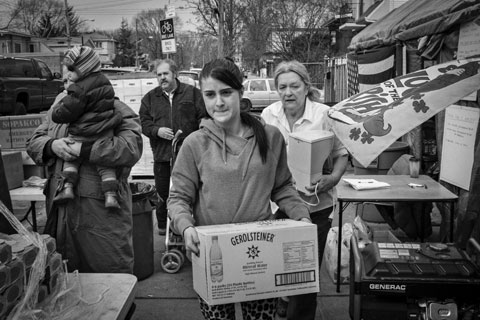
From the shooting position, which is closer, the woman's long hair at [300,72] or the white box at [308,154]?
the white box at [308,154]

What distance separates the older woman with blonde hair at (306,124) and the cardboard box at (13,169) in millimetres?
2979

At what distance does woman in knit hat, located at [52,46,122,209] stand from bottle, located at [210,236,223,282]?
4.99ft

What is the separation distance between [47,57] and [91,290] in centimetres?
3854

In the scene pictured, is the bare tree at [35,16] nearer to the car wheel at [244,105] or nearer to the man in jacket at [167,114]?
the man in jacket at [167,114]

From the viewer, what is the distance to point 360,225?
16.5 ft

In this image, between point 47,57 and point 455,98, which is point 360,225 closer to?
point 455,98

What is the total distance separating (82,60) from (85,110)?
33 cm

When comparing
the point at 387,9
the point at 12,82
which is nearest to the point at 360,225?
the point at 387,9

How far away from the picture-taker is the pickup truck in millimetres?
18156

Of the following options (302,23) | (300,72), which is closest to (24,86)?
(300,72)

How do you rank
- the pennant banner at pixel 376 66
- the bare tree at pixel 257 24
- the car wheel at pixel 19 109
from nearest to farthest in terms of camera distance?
the pennant banner at pixel 376 66, the car wheel at pixel 19 109, the bare tree at pixel 257 24

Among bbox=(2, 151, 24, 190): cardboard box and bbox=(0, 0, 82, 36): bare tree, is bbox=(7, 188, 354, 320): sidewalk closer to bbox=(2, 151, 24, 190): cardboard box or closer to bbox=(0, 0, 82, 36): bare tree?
bbox=(2, 151, 24, 190): cardboard box

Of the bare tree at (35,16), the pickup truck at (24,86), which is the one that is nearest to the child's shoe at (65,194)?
the pickup truck at (24,86)

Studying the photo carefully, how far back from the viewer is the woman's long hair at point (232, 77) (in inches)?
91.2
